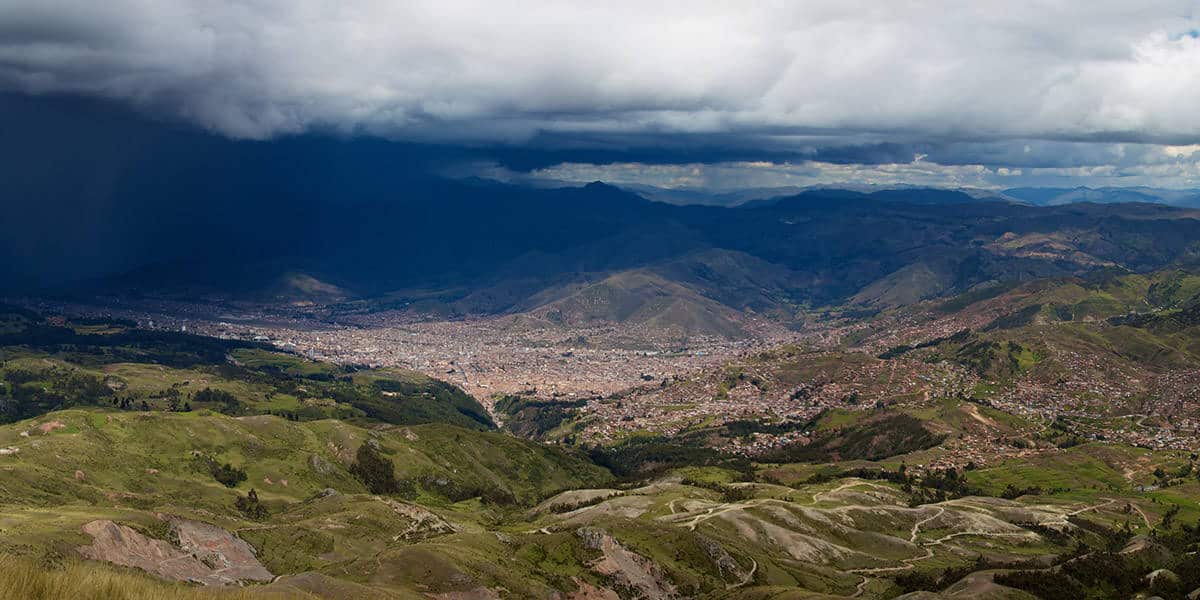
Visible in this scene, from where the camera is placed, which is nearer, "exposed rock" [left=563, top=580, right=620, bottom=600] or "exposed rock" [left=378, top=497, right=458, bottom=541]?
"exposed rock" [left=563, top=580, right=620, bottom=600]

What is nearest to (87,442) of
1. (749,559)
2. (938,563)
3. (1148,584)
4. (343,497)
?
(343,497)

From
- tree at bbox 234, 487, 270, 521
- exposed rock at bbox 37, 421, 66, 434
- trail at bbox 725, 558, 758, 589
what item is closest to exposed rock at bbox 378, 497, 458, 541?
tree at bbox 234, 487, 270, 521

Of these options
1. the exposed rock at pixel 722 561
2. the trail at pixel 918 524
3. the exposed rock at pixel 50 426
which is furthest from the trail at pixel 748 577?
the exposed rock at pixel 50 426

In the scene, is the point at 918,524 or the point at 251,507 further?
the point at 918,524

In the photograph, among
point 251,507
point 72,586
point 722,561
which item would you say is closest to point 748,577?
point 722,561

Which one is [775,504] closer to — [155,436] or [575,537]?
[575,537]

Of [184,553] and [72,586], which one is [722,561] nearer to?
[184,553]

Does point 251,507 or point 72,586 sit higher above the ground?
point 72,586

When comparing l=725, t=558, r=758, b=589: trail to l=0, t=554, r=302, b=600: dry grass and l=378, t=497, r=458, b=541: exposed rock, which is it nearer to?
l=378, t=497, r=458, b=541: exposed rock

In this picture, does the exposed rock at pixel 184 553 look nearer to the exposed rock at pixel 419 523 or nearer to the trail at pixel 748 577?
the exposed rock at pixel 419 523
